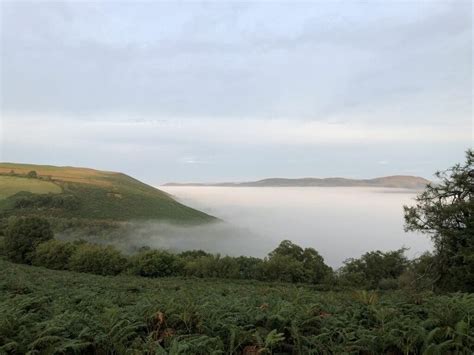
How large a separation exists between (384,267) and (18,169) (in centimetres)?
16479

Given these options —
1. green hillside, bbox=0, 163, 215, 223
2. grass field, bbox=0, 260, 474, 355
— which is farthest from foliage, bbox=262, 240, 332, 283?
green hillside, bbox=0, 163, 215, 223

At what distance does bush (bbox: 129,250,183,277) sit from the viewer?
59.6m

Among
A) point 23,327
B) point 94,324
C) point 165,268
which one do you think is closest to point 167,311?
point 94,324

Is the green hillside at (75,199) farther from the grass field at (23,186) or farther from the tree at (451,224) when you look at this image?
the tree at (451,224)

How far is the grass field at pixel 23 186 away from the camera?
13300 cm

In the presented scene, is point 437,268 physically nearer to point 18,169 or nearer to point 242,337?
point 242,337

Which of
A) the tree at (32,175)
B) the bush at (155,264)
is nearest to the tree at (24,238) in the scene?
the bush at (155,264)

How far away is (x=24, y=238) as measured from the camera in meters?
68.6

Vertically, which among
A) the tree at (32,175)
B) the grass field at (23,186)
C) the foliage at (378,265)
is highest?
the tree at (32,175)

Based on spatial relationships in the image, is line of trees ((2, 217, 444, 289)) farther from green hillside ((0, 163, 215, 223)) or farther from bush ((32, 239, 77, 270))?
green hillside ((0, 163, 215, 223))

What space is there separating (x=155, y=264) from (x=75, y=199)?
320 ft

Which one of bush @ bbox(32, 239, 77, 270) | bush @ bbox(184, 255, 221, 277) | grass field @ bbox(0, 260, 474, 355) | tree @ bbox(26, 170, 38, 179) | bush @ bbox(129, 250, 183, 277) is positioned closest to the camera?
grass field @ bbox(0, 260, 474, 355)

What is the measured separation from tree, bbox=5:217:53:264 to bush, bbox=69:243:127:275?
12.4 metres

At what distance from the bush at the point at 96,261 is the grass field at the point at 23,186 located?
85684 mm
